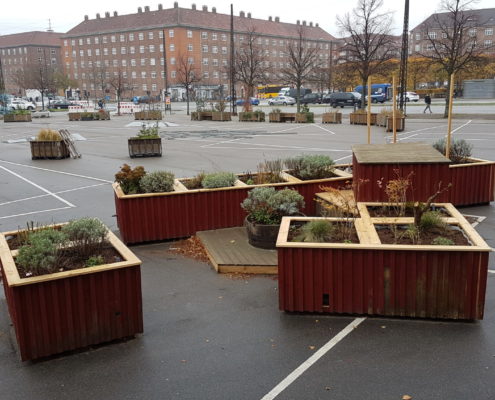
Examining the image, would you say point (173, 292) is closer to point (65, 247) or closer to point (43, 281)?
point (65, 247)

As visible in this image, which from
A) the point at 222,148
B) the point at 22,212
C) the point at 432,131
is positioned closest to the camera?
the point at 22,212

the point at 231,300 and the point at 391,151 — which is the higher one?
the point at 391,151

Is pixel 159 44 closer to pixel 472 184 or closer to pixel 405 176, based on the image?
pixel 472 184

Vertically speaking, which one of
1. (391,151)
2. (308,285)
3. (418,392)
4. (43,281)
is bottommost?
(418,392)

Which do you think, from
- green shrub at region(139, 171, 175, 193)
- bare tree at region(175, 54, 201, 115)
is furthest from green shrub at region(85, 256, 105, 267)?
bare tree at region(175, 54, 201, 115)

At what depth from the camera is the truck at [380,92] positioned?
6806 cm

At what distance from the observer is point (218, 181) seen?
10.6 meters

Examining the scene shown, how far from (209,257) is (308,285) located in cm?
278

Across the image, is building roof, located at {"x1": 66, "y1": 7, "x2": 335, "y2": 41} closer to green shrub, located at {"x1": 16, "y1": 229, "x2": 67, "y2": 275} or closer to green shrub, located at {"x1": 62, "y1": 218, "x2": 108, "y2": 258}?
green shrub, located at {"x1": 62, "y1": 218, "x2": 108, "y2": 258}

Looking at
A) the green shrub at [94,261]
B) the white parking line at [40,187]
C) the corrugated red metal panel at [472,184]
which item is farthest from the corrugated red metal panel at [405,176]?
the white parking line at [40,187]

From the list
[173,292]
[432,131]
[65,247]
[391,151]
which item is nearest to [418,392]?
[173,292]

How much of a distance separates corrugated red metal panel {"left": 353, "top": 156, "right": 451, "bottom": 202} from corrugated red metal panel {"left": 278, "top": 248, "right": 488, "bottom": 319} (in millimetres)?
2468

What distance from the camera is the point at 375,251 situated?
649cm

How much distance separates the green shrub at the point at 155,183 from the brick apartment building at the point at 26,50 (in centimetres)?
13956
